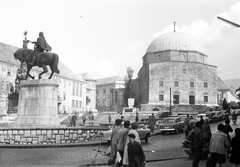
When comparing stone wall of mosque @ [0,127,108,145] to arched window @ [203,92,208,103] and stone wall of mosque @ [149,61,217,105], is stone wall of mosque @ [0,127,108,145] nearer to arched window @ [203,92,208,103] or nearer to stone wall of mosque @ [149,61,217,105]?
stone wall of mosque @ [149,61,217,105]

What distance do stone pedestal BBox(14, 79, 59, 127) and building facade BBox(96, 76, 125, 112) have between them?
74.3 metres

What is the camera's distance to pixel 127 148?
6598 mm

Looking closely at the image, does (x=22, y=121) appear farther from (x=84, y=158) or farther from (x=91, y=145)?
(x=84, y=158)

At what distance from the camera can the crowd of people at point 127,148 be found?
6367mm

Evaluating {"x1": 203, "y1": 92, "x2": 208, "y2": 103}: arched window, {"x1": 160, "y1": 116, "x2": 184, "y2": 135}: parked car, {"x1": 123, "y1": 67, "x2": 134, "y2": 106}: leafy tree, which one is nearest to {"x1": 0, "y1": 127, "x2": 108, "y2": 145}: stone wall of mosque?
{"x1": 160, "y1": 116, "x2": 184, "y2": 135}: parked car

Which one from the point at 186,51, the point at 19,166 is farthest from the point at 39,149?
the point at 186,51

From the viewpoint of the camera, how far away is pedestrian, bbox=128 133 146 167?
249 inches

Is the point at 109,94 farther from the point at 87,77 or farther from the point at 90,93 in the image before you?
the point at 90,93

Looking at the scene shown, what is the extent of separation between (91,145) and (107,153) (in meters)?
5.51

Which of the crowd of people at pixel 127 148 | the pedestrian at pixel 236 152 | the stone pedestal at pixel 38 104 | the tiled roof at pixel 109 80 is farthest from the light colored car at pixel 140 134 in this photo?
the tiled roof at pixel 109 80

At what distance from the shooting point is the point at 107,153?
30.1 ft

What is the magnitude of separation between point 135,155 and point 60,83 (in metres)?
59.9

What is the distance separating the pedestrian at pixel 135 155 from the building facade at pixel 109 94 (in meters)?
83.4

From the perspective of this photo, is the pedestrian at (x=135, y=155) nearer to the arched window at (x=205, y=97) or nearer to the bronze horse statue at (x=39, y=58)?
the bronze horse statue at (x=39, y=58)
